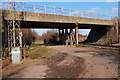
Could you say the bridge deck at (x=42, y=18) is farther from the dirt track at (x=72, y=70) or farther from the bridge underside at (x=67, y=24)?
the dirt track at (x=72, y=70)

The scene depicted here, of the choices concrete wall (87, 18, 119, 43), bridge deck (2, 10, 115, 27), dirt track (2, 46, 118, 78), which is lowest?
dirt track (2, 46, 118, 78)

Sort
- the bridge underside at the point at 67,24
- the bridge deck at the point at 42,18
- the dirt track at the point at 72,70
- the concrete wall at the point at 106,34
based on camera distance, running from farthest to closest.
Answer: the concrete wall at the point at 106,34 < the bridge underside at the point at 67,24 < the bridge deck at the point at 42,18 < the dirt track at the point at 72,70

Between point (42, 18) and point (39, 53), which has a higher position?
point (42, 18)

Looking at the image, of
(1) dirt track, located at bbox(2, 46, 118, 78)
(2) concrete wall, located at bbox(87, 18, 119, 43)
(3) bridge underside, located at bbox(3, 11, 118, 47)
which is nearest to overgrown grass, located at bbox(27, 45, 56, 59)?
(1) dirt track, located at bbox(2, 46, 118, 78)

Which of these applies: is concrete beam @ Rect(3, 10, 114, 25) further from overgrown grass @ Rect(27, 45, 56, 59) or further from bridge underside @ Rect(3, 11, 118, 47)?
overgrown grass @ Rect(27, 45, 56, 59)

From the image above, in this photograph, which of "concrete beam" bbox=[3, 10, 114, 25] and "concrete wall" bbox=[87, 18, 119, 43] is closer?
"concrete beam" bbox=[3, 10, 114, 25]

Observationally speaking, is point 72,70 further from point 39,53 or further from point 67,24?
point 67,24

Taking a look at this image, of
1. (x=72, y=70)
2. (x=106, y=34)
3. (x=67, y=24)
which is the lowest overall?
(x=72, y=70)

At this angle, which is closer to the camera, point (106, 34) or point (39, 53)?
point (39, 53)

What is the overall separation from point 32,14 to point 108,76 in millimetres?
14880

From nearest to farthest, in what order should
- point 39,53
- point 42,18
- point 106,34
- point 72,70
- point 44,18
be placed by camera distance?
point 72,70 → point 39,53 → point 42,18 → point 44,18 → point 106,34

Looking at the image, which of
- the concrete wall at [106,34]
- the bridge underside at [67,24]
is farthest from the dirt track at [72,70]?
the concrete wall at [106,34]

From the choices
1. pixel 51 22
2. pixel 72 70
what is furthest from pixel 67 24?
pixel 72 70

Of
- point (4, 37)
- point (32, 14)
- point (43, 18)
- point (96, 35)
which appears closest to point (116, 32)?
point (96, 35)
